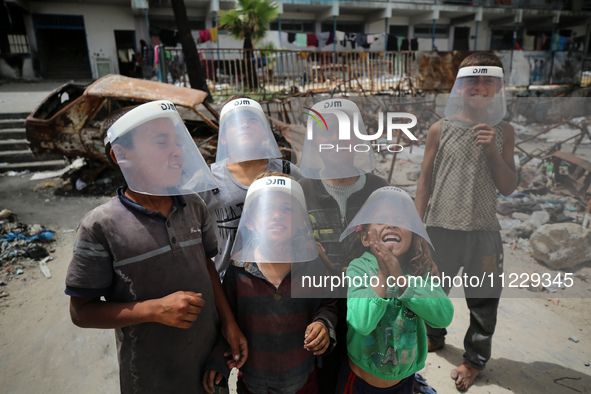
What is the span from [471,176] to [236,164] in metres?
1.13

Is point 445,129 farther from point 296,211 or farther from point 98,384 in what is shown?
point 98,384

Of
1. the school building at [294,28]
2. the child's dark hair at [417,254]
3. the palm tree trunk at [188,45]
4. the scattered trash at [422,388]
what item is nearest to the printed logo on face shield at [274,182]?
the child's dark hair at [417,254]

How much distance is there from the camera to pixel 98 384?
233 cm

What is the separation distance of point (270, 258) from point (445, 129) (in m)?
1.00

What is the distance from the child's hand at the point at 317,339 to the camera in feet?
4.09

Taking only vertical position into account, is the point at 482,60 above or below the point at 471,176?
above

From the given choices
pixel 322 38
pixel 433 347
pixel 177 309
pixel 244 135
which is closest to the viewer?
pixel 177 309

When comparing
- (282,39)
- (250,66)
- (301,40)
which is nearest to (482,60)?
(250,66)

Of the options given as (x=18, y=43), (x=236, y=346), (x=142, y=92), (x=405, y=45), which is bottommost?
(x=236, y=346)

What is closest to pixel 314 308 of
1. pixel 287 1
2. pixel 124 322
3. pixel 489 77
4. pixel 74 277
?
pixel 124 322

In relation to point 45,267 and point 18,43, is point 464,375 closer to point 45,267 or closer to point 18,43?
point 45,267

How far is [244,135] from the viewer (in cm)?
176

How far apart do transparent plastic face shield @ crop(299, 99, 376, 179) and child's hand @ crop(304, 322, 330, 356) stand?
1.93ft

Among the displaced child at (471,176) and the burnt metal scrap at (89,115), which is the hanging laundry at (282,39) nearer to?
the burnt metal scrap at (89,115)
